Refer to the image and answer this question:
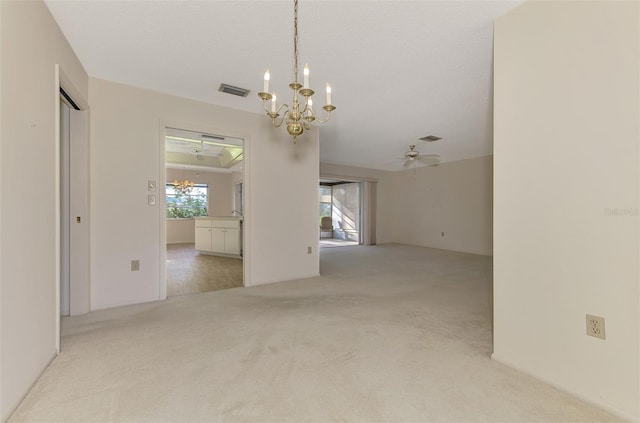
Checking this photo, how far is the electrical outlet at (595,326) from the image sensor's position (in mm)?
1393

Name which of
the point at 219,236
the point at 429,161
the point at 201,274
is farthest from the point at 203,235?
the point at 429,161

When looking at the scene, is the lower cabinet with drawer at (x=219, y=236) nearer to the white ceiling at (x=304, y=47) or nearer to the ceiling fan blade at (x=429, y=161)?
the white ceiling at (x=304, y=47)

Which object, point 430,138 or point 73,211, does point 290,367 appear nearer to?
point 73,211

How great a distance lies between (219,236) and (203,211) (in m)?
3.67

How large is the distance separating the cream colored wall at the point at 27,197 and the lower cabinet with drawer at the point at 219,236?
412 cm

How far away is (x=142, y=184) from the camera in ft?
9.91

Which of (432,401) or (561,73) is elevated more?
(561,73)

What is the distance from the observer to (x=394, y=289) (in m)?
3.51

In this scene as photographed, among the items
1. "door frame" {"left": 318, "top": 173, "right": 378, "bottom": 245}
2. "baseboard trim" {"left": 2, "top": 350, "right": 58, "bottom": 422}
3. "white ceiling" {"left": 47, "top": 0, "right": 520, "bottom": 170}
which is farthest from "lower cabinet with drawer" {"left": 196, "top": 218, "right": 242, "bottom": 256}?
"baseboard trim" {"left": 2, "top": 350, "right": 58, "bottom": 422}

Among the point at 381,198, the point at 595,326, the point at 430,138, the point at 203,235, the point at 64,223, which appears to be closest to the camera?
the point at 595,326

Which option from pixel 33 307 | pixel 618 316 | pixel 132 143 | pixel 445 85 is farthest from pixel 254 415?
pixel 445 85

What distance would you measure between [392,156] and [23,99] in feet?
21.1

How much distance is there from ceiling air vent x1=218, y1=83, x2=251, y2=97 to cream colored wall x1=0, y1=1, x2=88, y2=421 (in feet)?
4.32

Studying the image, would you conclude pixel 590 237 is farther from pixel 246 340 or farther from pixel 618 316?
pixel 246 340
